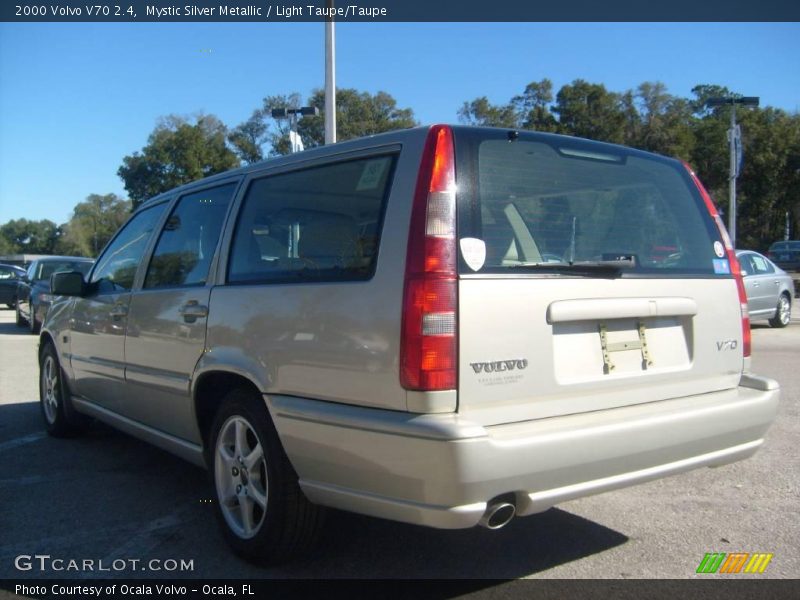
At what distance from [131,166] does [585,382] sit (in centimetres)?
4859

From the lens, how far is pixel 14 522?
3.92 meters

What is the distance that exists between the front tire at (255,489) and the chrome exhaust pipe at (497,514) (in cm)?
85

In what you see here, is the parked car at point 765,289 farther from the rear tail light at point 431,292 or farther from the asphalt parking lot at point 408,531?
the rear tail light at point 431,292

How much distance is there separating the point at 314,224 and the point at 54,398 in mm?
3704

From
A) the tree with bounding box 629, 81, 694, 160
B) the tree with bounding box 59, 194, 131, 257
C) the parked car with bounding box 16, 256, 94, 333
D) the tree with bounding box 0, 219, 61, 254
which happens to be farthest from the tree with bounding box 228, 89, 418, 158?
the tree with bounding box 0, 219, 61, 254

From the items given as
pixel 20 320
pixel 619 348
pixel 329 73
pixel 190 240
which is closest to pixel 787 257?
pixel 329 73

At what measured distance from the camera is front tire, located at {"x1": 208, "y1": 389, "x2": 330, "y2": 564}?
3.10 meters

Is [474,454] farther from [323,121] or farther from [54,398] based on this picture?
[323,121]

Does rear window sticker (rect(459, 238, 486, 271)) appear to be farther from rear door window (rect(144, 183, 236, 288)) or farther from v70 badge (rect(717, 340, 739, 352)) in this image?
rear door window (rect(144, 183, 236, 288))

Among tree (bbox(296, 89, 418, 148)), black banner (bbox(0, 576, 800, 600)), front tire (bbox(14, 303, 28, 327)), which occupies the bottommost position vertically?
black banner (bbox(0, 576, 800, 600))

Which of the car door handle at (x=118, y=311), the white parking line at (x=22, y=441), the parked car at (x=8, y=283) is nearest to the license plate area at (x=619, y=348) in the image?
the car door handle at (x=118, y=311)

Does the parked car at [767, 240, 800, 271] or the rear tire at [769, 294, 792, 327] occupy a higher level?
the parked car at [767, 240, 800, 271]

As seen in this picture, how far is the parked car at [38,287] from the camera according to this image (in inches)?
562

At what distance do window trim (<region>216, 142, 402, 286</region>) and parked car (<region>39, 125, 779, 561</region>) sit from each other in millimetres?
12
